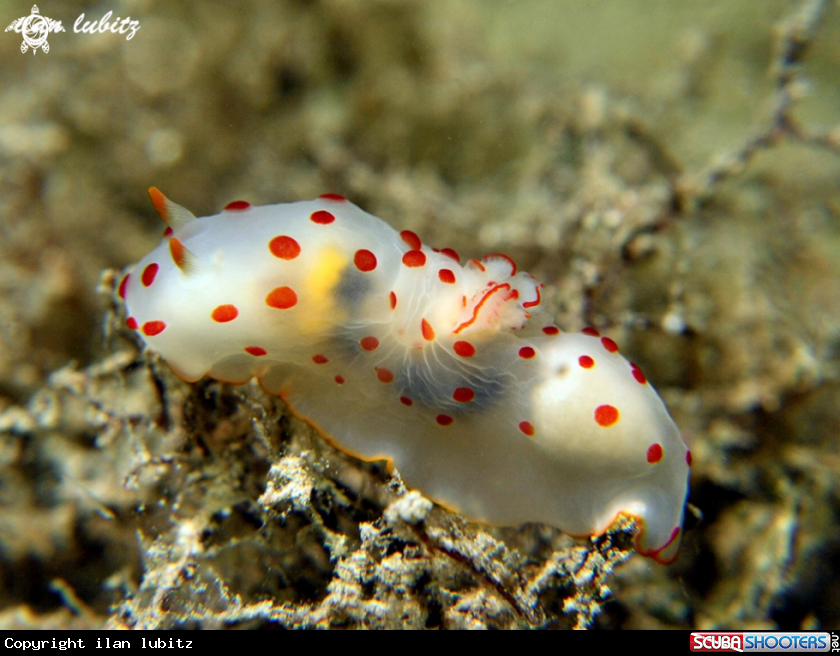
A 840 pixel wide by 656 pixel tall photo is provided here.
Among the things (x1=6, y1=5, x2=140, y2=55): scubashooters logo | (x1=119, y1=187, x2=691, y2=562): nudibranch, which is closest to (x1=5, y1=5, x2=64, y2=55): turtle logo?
(x1=6, y1=5, x2=140, y2=55): scubashooters logo

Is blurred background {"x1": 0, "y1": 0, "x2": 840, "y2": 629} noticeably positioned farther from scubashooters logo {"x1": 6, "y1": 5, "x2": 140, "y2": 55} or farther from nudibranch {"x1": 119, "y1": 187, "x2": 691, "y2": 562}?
nudibranch {"x1": 119, "y1": 187, "x2": 691, "y2": 562}

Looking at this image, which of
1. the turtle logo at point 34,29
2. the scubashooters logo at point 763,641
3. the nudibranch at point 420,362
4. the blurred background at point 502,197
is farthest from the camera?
the turtle logo at point 34,29

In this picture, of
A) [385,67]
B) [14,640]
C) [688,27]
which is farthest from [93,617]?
[688,27]

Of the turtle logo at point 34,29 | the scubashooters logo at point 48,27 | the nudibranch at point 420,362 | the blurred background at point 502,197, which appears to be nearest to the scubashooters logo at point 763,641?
the blurred background at point 502,197

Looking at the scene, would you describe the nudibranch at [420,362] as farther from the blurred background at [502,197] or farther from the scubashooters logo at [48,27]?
the scubashooters logo at [48,27]

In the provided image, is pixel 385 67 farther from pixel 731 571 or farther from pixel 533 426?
pixel 731 571

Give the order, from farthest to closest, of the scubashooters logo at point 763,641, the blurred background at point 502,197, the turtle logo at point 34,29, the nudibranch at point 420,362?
the turtle logo at point 34,29
the blurred background at point 502,197
the scubashooters logo at point 763,641
the nudibranch at point 420,362

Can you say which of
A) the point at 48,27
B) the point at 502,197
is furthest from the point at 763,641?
the point at 48,27

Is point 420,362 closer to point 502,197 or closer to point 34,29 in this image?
point 502,197
